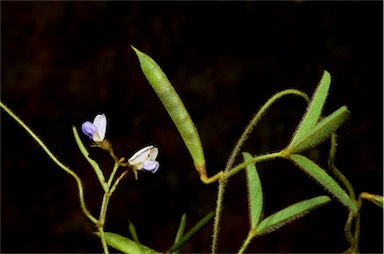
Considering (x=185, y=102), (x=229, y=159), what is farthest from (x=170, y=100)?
(x=185, y=102)

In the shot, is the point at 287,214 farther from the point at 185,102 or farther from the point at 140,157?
the point at 185,102

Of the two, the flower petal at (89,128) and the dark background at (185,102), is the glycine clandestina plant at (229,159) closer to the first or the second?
the flower petal at (89,128)

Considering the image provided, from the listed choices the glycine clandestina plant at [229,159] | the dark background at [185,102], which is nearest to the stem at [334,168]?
the glycine clandestina plant at [229,159]

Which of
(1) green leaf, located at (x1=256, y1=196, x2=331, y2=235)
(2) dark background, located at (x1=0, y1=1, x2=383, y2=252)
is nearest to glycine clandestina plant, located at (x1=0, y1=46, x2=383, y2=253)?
(1) green leaf, located at (x1=256, y1=196, x2=331, y2=235)

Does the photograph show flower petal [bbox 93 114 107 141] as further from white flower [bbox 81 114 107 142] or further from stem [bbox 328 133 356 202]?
stem [bbox 328 133 356 202]

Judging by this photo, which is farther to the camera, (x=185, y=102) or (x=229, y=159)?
(x=185, y=102)

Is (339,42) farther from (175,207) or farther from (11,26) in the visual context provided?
(11,26)
